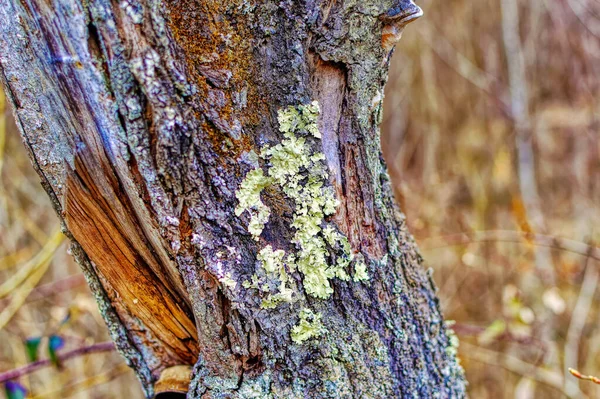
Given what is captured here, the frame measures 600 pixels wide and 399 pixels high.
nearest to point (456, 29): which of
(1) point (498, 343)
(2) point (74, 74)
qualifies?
(1) point (498, 343)

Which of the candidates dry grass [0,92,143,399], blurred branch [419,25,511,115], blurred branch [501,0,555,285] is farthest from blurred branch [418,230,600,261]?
dry grass [0,92,143,399]

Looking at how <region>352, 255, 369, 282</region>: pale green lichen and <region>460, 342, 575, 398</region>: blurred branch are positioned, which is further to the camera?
<region>460, 342, 575, 398</region>: blurred branch

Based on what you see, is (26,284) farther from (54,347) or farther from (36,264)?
(54,347)

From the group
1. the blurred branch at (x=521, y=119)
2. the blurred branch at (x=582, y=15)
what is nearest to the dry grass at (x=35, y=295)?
the blurred branch at (x=521, y=119)

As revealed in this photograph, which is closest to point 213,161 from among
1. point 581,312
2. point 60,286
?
point 60,286

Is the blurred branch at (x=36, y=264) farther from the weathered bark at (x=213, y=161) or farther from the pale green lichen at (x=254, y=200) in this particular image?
the pale green lichen at (x=254, y=200)

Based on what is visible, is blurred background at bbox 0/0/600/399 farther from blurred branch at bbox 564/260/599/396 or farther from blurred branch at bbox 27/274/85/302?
blurred branch at bbox 27/274/85/302

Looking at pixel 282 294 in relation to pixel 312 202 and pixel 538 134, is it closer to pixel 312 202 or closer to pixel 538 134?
pixel 312 202
